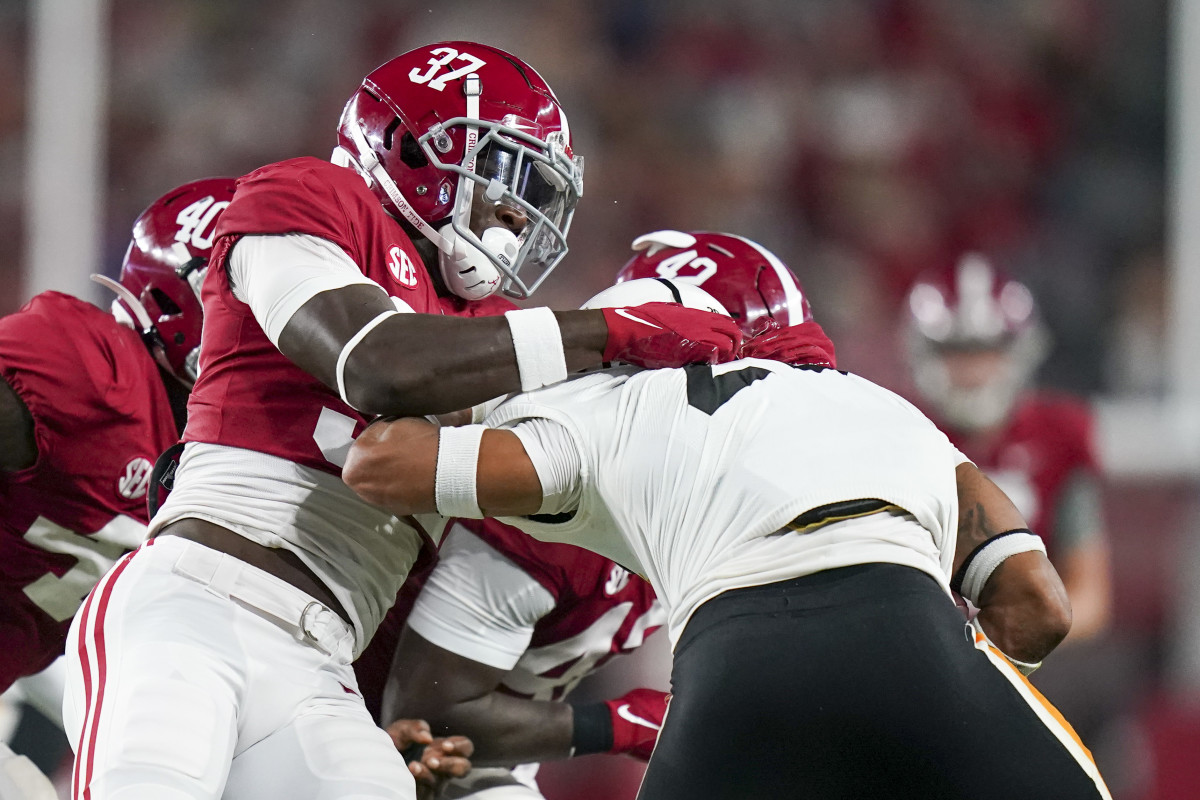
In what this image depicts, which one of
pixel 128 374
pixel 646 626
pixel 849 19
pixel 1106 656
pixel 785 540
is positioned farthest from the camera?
pixel 849 19

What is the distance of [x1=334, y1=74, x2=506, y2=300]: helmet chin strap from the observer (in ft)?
8.83

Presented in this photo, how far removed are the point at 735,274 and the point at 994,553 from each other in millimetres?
948

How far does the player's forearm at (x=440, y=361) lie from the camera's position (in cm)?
220

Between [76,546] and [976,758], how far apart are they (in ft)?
7.20

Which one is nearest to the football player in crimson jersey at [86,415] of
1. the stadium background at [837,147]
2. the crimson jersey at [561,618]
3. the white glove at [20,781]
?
the white glove at [20,781]

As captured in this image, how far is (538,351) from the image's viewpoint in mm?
2283

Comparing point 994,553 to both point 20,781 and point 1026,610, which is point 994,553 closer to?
point 1026,610

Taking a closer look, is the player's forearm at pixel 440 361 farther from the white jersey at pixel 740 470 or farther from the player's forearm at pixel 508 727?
the player's forearm at pixel 508 727

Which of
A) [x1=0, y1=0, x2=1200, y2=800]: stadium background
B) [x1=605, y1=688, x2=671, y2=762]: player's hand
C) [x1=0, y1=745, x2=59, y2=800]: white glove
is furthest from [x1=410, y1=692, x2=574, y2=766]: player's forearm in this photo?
[x1=0, y1=0, x2=1200, y2=800]: stadium background

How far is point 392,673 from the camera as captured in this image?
307 cm

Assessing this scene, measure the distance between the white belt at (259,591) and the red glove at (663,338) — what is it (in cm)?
66

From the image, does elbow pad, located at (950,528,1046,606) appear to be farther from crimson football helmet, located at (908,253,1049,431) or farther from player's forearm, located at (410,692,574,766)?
crimson football helmet, located at (908,253,1049,431)

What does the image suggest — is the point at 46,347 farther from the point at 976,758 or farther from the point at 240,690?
the point at 976,758

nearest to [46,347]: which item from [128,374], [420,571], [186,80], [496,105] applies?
[128,374]
